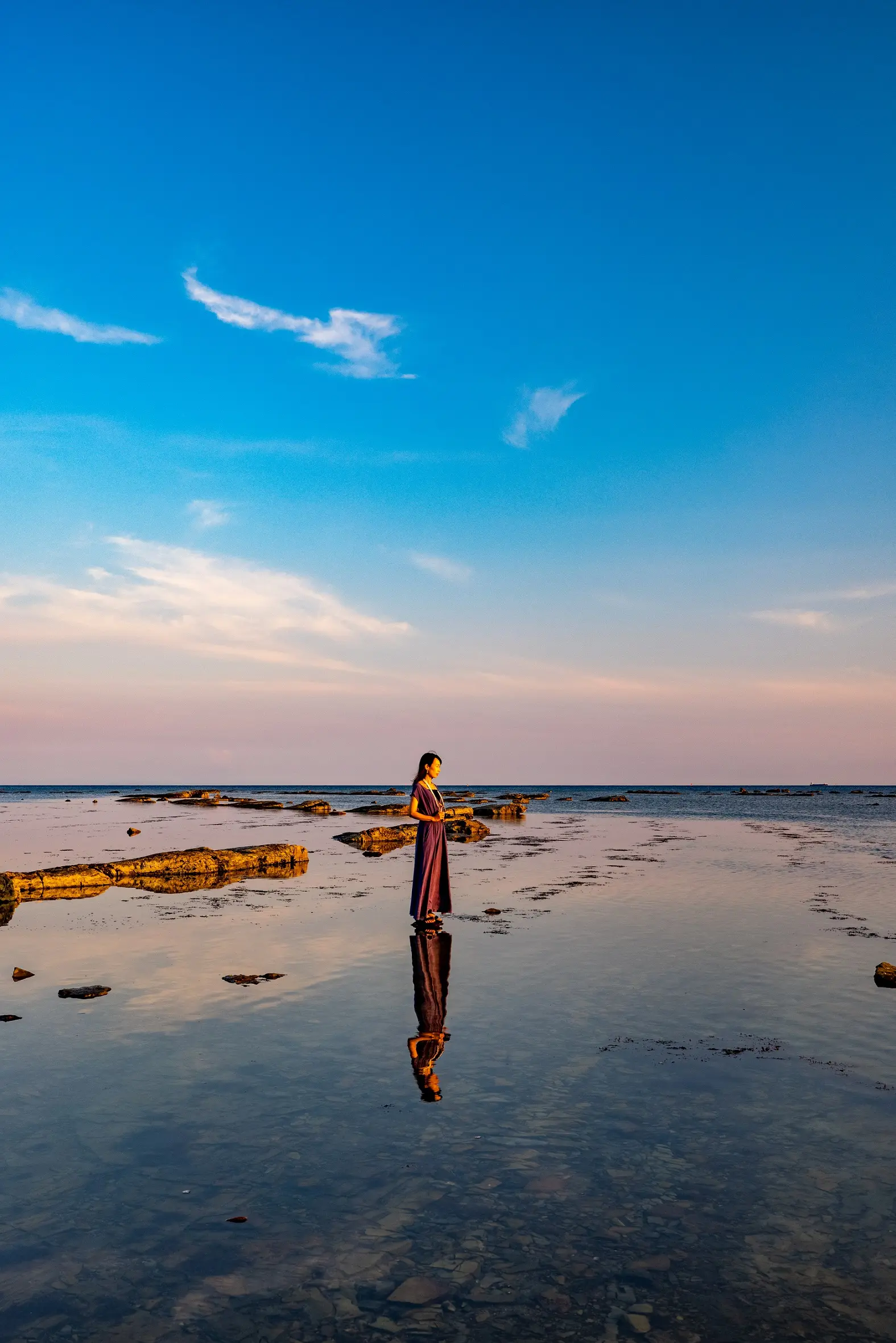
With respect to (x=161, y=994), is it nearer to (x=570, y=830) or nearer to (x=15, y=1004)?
(x=15, y=1004)

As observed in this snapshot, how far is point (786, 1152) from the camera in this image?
5859 mm

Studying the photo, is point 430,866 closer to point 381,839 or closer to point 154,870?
point 154,870

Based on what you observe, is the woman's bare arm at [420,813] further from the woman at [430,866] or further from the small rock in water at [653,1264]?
the small rock in water at [653,1264]

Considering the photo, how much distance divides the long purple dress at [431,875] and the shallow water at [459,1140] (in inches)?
52.4

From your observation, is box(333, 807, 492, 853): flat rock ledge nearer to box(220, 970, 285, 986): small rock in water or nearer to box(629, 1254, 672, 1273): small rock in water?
box(220, 970, 285, 986): small rock in water

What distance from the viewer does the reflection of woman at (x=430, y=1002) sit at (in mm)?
7434

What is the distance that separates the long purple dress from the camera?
15.5 m

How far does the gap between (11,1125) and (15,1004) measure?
386 centimetres

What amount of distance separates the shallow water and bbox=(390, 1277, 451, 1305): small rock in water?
1.8 inches

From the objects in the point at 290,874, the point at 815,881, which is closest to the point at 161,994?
the point at 290,874

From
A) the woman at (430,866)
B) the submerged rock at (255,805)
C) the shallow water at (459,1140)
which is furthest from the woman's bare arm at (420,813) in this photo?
the submerged rock at (255,805)

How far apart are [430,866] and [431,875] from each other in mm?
177

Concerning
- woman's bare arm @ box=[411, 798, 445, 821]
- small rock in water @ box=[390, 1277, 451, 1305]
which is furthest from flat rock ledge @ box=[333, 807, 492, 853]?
small rock in water @ box=[390, 1277, 451, 1305]

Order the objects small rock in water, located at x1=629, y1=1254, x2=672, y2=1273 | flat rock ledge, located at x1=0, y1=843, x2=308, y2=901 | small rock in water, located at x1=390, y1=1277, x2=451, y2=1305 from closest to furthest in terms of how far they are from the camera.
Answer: small rock in water, located at x1=390, y1=1277, x2=451, y2=1305
small rock in water, located at x1=629, y1=1254, x2=672, y2=1273
flat rock ledge, located at x1=0, y1=843, x2=308, y2=901
